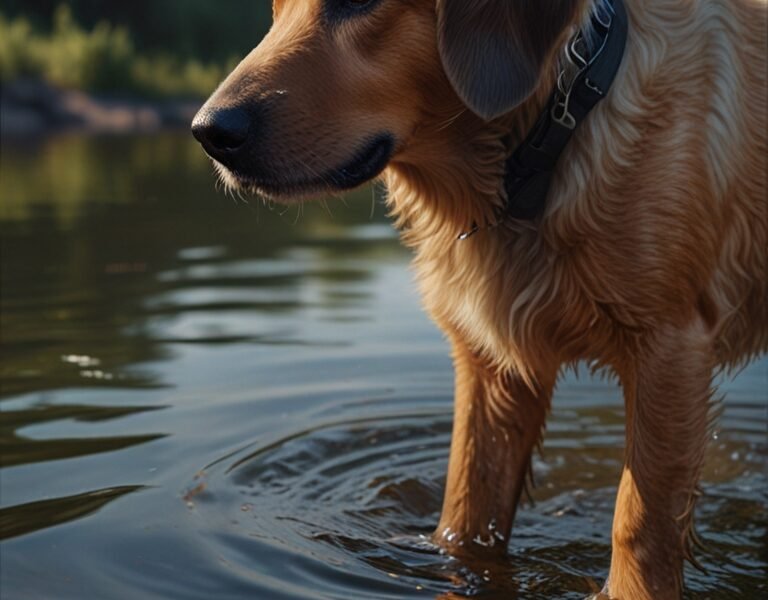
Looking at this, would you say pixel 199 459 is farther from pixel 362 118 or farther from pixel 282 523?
pixel 362 118

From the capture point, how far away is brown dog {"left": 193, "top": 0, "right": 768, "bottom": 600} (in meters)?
3.48

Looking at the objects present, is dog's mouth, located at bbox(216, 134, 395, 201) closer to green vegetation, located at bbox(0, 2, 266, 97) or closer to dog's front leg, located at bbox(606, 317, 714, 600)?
dog's front leg, located at bbox(606, 317, 714, 600)

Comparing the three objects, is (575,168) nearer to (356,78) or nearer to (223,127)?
(356,78)

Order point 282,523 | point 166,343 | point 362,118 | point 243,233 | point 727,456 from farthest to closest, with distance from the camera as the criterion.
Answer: point 243,233 → point 166,343 → point 727,456 → point 282,523 → point 362,118

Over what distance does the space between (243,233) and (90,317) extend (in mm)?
3541

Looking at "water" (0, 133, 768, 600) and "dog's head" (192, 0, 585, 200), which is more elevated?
"dog's head" (192, 0, 585, 200)

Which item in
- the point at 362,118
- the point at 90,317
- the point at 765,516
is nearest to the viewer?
the point at 362,118

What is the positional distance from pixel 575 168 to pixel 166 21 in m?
35.0

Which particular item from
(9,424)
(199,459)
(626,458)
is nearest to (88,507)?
(199,459)

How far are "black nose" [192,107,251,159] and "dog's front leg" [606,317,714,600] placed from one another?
1.28 m

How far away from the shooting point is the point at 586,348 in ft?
12.5

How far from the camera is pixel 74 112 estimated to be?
25922 mm

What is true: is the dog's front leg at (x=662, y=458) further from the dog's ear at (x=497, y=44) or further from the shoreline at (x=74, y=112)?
the shoreline at (x=74, y=112)

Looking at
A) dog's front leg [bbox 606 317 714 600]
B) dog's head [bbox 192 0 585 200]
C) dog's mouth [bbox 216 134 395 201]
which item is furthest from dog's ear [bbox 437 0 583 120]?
dog's front leg [bbox 606 317 714 600]
